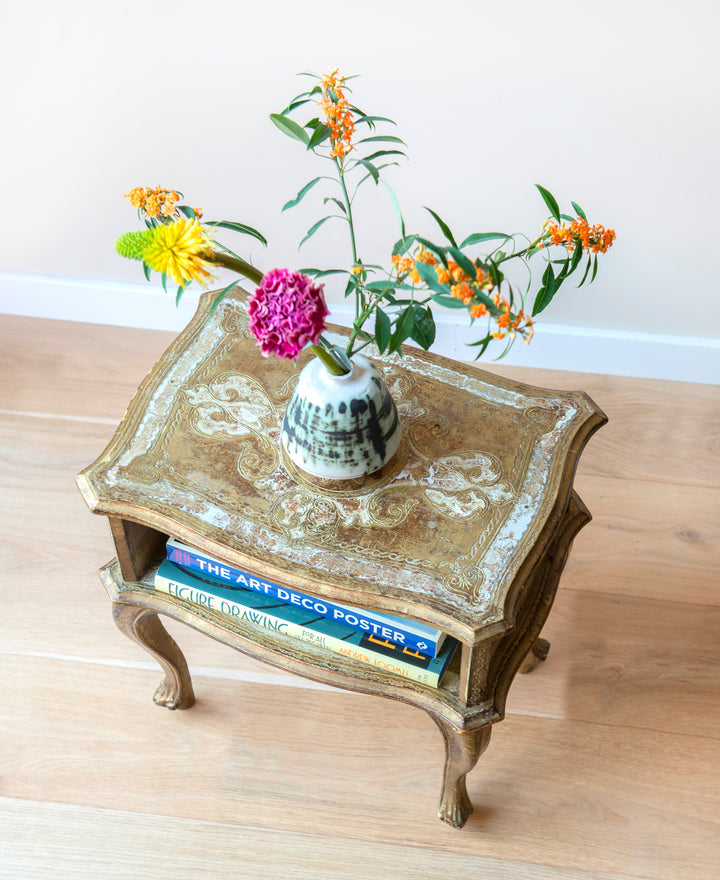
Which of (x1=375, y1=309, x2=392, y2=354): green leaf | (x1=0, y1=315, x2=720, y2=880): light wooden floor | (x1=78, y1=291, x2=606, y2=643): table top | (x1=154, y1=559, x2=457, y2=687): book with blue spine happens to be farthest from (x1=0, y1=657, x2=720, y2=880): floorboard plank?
(x1=375, y1=309, x2=392, y2=354): green leaf

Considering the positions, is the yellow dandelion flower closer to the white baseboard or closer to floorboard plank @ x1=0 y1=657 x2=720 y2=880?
floorboard plank @ x1=0 y1=657 x2=720 y2=880

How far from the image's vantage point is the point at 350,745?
1.36 m

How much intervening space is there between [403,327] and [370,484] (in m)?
0.22

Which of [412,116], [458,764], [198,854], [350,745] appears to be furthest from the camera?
[412,116]

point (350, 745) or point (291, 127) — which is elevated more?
point (291, 127)

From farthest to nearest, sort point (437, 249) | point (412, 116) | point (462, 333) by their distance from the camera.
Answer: point (462, 333) < point (412, 116) < point (437, 249)

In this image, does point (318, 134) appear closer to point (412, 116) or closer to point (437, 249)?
point (437, 249)

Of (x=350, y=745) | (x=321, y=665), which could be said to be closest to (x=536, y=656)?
(x=350, y=745)

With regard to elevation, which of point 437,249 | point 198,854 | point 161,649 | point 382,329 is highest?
point 437,249

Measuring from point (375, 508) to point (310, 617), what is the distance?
171 mm

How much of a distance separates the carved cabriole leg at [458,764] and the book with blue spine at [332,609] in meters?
0.11

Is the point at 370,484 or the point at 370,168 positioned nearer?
the point at 370,168

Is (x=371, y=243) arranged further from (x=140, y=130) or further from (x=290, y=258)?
(x=140, y=130)

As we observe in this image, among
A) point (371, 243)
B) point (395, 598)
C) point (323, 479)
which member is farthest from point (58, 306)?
point (395, 598)
